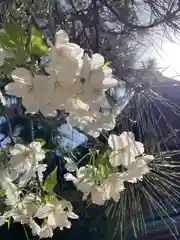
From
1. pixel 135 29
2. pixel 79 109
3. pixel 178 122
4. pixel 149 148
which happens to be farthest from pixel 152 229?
pixel 79 109

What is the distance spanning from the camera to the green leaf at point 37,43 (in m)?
0.40

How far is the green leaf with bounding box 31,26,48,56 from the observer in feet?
1.33

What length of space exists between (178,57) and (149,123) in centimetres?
14

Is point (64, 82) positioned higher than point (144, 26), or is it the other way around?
point (144, 26)

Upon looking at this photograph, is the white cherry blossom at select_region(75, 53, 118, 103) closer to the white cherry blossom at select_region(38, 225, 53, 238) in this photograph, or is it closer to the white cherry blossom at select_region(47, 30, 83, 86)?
the white cherry blossom at select_region(47, 30, 83, 86)

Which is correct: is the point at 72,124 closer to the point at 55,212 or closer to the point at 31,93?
the point at 31,93

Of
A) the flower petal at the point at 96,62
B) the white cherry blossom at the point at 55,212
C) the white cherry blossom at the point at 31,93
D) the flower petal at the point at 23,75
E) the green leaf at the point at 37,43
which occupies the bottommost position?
the white cherry blossom at the point at 55,212

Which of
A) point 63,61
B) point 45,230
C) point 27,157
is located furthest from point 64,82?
point 45,230

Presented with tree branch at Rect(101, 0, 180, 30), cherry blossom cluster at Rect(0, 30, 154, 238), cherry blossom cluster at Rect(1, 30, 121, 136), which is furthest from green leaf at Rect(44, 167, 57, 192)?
tree branch at Rect(101, 0, 180, 30)

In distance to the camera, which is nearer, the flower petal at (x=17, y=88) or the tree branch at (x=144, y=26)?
the flower petal at (x=17, y=88)

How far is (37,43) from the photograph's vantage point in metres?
0.41

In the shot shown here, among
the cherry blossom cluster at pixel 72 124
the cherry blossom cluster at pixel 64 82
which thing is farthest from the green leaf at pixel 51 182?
the cherry blossom cluster at pixel 64 82

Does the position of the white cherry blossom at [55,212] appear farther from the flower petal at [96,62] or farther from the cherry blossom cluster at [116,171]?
the flower petal at [96,62]

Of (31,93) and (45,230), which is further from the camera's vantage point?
(45,230)
